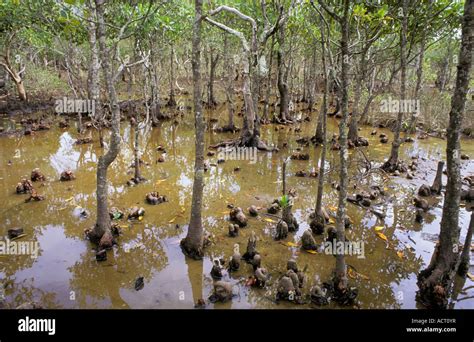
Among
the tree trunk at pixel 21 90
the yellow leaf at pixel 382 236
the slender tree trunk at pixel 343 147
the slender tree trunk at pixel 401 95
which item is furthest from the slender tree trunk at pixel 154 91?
the slender tree trunk at pixel 343 147

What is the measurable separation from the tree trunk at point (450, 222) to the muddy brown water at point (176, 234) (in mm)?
461

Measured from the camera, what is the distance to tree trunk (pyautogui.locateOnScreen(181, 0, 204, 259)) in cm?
643

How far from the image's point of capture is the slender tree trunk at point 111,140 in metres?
6.76

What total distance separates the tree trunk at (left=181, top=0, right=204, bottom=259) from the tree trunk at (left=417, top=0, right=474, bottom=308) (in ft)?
15.0

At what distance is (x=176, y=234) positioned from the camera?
336 inches

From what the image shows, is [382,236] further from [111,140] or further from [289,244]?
[111,140]

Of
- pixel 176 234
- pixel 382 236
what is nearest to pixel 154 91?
pixel 176 234

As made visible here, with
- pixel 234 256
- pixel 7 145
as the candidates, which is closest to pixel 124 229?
pixel 234 256

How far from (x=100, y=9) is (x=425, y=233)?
370 inches

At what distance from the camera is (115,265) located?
23.9ft

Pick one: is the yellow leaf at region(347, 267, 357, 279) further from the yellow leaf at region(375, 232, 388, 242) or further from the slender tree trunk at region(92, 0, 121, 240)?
the slender tree trunk at region(92, 0, 121, 240)

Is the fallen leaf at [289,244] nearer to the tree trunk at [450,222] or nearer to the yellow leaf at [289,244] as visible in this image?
the yellow leaf at [289,244]

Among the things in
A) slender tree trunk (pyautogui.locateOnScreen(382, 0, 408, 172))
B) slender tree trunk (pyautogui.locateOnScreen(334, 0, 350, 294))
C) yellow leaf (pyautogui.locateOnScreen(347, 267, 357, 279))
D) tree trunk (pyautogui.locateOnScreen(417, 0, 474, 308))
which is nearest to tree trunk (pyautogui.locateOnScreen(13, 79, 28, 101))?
slender tree trunk (pyautogui.locateOnScreen(382, 0, 408, 172))
